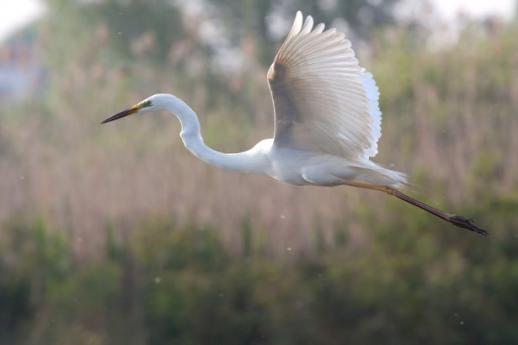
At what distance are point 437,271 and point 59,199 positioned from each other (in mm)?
3208

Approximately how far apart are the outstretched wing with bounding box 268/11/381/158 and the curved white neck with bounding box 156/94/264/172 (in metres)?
0.18

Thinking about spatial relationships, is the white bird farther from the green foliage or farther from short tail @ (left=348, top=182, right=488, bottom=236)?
the green foliage

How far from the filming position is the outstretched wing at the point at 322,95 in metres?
5.09

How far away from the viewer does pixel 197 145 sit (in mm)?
5766

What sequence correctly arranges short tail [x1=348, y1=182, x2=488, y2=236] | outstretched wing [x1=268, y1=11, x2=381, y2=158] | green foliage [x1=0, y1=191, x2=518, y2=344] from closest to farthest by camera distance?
1. outstretched wing [x1=268, y1=11, x2=381, y2=158]
2. short tail [x1=348, y1=182, x2=488, y2=236]
3. green foliage [x1=0, y1=191, x2=518, y2=344]

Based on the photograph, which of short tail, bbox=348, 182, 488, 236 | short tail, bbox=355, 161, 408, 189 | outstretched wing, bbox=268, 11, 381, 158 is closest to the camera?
outstretched wing, bbox=268, 11, 381, 158

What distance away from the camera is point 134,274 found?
930cm

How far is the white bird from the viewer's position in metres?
5.13

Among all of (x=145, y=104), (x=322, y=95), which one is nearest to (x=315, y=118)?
(x=322, y=95)

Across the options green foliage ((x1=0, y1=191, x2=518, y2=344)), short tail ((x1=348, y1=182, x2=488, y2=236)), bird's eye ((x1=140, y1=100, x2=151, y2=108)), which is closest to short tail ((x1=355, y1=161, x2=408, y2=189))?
short tail ((x1=348, y1=182, x2=488, y2=236))

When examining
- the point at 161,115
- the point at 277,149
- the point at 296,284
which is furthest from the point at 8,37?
the point at 277,149

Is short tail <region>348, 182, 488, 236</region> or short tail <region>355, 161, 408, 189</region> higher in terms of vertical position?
short tail <region>355, 161, 408, 189</region>

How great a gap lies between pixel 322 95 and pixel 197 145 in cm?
75

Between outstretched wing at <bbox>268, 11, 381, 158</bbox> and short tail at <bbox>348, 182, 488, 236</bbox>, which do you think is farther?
short tail at <bbox>348, 182, 488, 236</bbox>
